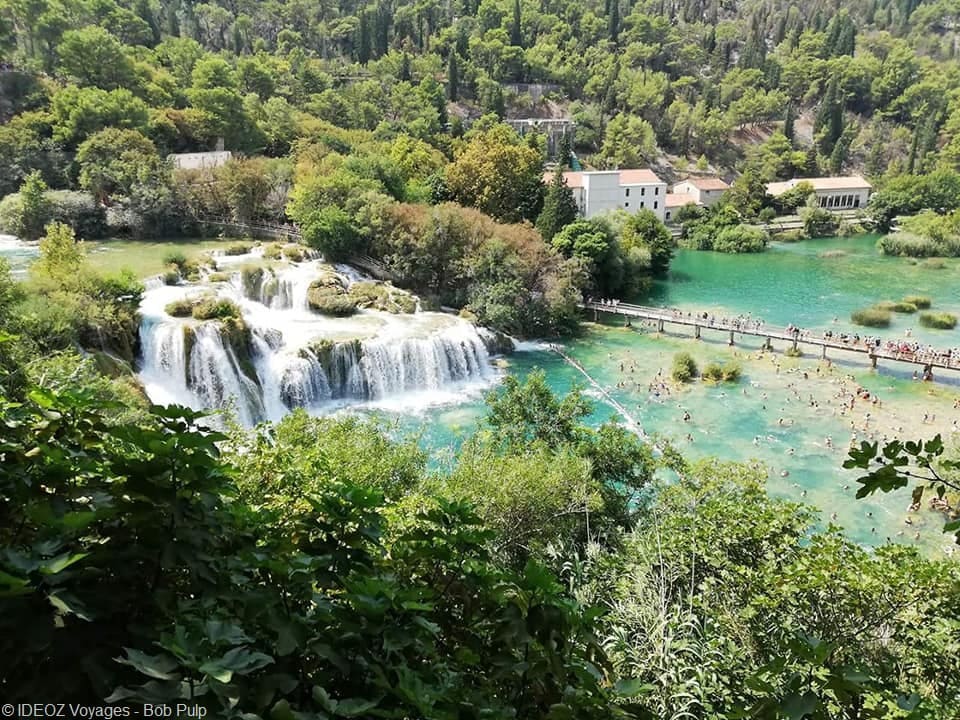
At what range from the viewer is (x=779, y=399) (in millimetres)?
24641

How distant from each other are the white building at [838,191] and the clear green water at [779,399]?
96.3 ft

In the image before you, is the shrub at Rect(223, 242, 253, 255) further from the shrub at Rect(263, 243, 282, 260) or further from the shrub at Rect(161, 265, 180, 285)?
the shrub at Rect(161, 265, 180, 285)

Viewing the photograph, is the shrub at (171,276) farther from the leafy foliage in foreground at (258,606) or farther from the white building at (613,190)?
the white building at (613,190)

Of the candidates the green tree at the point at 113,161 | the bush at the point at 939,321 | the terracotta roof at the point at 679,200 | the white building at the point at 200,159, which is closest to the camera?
the bush at the point at 939,321

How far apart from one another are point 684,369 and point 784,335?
6620 mm

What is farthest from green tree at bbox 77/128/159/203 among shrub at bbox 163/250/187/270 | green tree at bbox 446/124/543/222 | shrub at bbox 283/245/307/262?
green tree at bbox 446/124/543/222

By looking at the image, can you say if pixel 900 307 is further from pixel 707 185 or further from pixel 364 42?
Answer: pixel 364 42

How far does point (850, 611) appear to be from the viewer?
7.28 metres

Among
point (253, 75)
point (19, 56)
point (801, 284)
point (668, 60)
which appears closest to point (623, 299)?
point (801, 284)

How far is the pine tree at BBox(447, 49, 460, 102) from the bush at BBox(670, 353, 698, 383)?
2563 inches

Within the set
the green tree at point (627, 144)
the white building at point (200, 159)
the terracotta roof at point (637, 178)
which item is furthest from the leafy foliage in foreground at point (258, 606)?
the green tree at point (627, 144)

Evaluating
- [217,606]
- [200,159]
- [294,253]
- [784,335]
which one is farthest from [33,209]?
[217,606]

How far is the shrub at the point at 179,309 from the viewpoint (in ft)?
76.1

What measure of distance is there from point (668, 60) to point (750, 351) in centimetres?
9017
